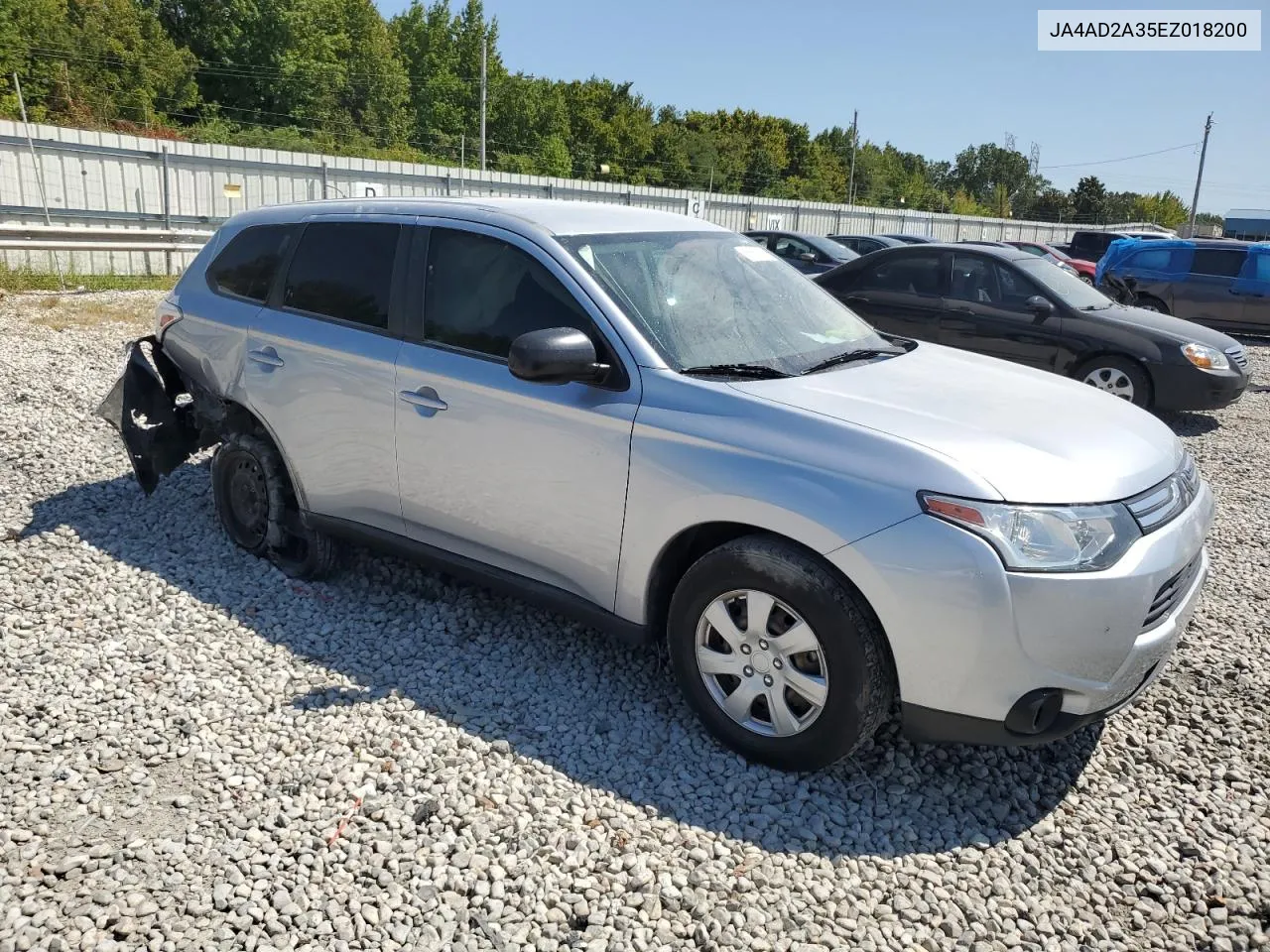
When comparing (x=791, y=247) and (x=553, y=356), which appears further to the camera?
(x=791, y=247)

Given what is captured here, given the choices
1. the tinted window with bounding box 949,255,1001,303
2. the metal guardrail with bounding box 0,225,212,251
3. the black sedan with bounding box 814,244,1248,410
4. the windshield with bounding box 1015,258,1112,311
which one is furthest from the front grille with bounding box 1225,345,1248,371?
the metal guardrail with bounding box 0,225,212,251

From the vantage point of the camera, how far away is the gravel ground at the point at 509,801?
2.64m

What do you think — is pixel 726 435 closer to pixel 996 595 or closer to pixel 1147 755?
pixel 996 595

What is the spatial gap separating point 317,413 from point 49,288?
502 inches

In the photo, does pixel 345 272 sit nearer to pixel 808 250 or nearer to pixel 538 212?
pixel 538 212

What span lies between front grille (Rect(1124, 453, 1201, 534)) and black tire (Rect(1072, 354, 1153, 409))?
5903mm

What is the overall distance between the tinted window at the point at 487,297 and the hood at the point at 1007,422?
2.85 feet

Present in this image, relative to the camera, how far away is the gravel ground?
8.68 feet

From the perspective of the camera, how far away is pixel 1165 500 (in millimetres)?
3191

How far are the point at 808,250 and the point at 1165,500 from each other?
16.1 metres

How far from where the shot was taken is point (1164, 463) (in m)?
3.34

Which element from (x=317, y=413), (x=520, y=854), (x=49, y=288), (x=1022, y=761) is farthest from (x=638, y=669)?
(x=49, y=288)

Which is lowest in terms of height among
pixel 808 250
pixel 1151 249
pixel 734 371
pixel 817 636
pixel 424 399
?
pixel 817 636

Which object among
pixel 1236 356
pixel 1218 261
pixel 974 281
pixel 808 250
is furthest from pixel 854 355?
pixel 808 250
